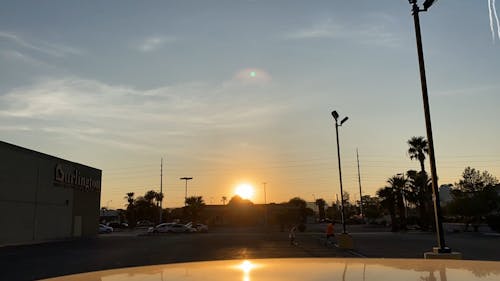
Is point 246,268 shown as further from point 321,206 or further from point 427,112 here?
point 321,206

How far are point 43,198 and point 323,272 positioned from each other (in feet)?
118

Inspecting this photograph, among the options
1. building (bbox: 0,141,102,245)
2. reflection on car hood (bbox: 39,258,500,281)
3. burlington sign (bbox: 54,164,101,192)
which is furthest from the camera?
burlington sign (bbox: 54,164,101,192)

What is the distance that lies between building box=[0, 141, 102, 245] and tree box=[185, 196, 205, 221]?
47.4 m

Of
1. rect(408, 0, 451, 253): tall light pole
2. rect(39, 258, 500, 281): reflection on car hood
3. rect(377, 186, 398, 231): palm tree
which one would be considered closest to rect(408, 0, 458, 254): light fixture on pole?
rect(408, 0, 451, 253): tall light pole

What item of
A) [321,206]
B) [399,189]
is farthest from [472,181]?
[321,206]

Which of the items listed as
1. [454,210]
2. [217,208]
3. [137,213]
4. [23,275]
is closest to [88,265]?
[23,275]

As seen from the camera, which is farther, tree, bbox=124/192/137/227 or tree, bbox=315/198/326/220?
tree, bbox=315/198/326/220

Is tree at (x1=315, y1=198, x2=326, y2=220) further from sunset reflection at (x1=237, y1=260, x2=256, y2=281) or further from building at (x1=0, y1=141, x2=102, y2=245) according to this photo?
sunset reflection at (x1=237, y1=260, x2=256, y2=281)

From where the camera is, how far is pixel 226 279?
258cm

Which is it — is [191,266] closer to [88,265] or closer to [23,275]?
[23,275]

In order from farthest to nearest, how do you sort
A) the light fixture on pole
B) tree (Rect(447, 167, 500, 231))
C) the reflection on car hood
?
tree (Rect(447, 167, 500, 231))
the light fixture on pole
the reflection on car hood

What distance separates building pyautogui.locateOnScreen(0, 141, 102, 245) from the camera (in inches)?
1182

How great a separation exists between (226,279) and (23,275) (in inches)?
614

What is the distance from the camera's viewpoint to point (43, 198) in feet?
112
